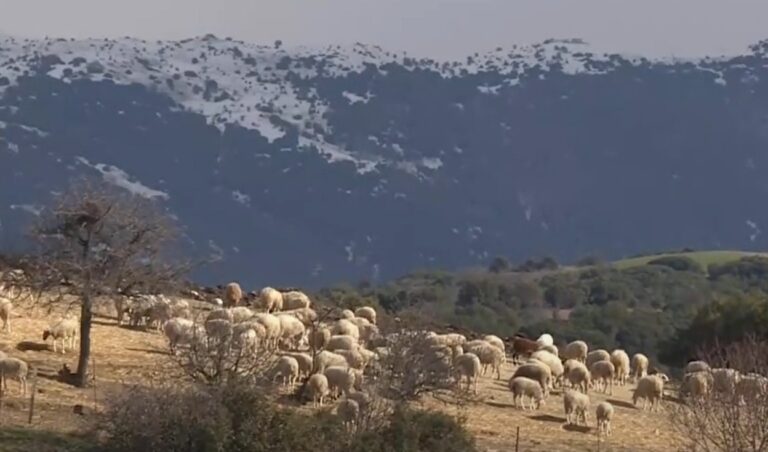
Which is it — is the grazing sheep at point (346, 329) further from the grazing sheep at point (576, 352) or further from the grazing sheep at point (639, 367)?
the grazing sheep at point (639, 367)

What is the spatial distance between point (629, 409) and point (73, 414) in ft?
48.1

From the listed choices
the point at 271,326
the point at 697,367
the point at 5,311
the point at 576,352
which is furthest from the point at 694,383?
the point at 5,311

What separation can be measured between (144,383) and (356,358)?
579 cm

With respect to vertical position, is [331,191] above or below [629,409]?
above

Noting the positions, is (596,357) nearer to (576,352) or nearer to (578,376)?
(576,352)

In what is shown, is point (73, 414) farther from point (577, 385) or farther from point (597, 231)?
point (597, 231)

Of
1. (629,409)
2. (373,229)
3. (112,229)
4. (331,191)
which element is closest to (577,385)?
(629,409)

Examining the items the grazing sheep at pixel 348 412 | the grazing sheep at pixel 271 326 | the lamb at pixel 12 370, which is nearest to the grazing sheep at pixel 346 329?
the grazing sheep at pixel 271 326

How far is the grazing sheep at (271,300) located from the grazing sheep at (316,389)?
1420 centimetres

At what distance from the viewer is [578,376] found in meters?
36.4

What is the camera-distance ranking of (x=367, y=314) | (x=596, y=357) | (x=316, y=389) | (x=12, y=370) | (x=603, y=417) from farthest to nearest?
1. (x=367, y=314)
2. (x=596, y=357)
3. (x=603, y=417)
4. (x=316, y=389)
5. (x=12, y=370)

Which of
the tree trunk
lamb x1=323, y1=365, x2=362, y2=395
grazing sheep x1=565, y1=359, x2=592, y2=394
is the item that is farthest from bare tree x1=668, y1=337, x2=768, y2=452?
the tree trunk

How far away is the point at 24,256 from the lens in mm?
30328

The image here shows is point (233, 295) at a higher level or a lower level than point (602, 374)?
higher
